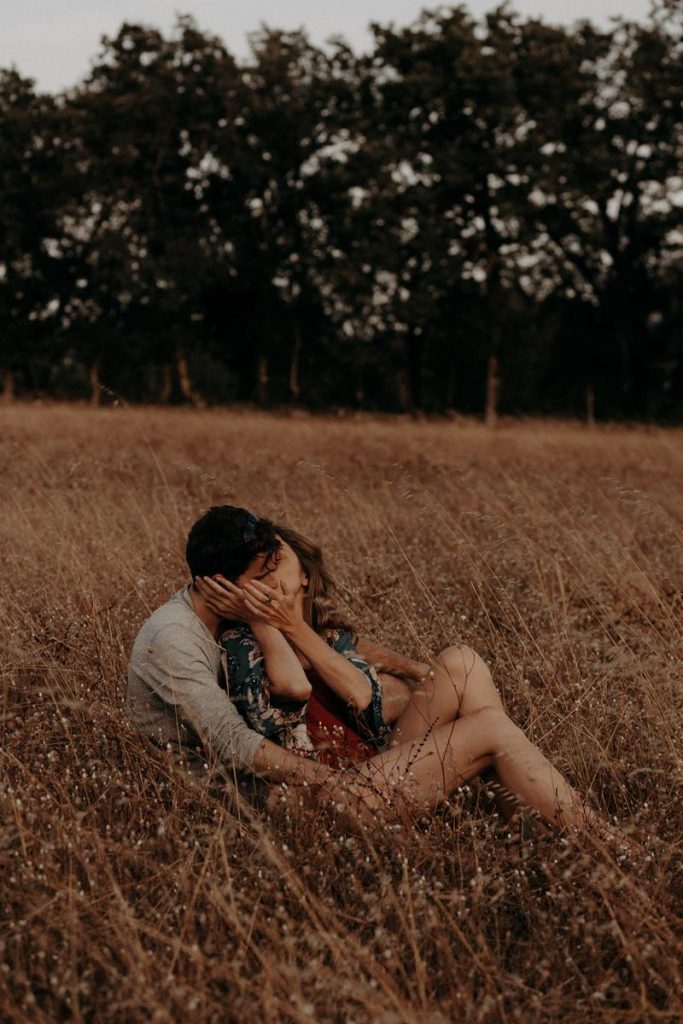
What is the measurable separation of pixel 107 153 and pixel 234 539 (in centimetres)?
3506

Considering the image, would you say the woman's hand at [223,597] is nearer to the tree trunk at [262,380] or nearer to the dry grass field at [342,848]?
the dry grass field at [342,848]

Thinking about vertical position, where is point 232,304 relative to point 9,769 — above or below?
above

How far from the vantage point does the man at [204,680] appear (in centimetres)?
350

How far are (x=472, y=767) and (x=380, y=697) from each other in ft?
1.86

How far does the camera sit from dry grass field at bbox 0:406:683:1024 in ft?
8.52

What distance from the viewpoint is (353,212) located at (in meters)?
32.4

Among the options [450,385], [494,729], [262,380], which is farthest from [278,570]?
A: [450,385]

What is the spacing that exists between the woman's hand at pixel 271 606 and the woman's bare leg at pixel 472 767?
25.4 inches

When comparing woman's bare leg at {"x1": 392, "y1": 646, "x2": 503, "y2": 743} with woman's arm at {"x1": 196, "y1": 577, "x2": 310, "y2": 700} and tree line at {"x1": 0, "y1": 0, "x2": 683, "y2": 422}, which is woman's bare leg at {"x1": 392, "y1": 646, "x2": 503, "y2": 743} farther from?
tree line at {"x1": 0, "y1": 0, "x2": 683, "y2": 422}

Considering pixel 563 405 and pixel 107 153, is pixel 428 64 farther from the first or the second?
pixel 563 405

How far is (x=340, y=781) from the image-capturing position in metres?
3.41

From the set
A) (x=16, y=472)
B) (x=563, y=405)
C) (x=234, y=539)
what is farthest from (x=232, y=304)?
(x=234, y=539)

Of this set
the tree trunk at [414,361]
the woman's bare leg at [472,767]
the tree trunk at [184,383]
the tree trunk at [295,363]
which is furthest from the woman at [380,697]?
the tree trunk at [295,363]

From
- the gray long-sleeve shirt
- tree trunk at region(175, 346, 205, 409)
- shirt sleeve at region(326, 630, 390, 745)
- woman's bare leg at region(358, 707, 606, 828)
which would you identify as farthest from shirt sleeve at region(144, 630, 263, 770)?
tree trunk at region(175, 346, 205, 409)
